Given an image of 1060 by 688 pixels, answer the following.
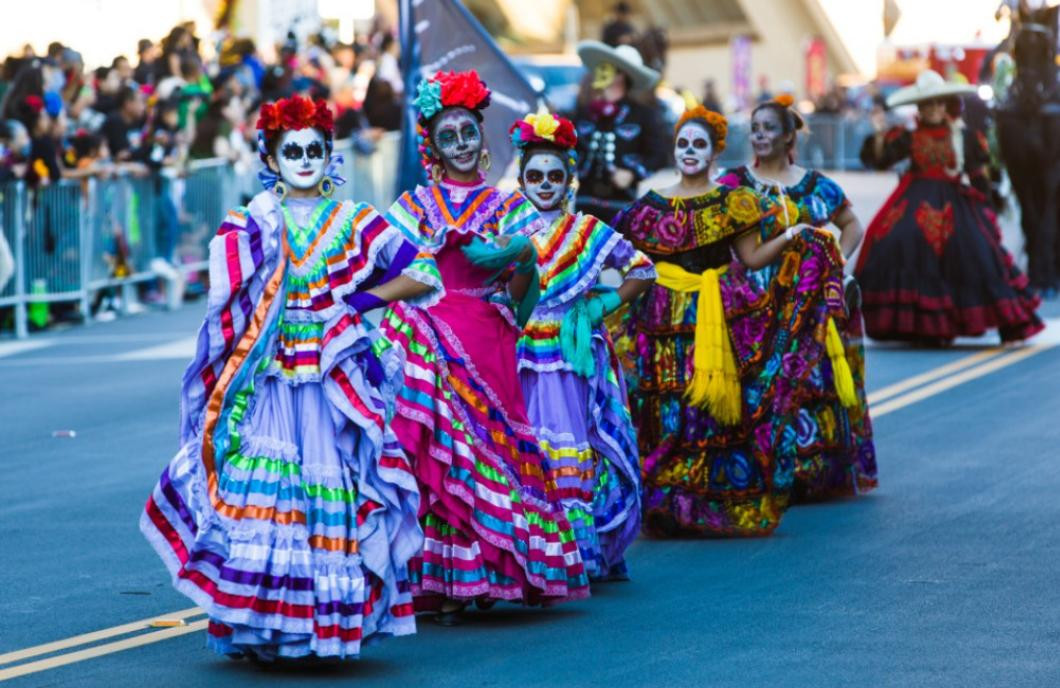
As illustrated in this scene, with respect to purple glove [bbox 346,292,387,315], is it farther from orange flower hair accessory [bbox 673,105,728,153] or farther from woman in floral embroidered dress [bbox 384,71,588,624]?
orange flower hair accessory [bbox 673,105,728,153]

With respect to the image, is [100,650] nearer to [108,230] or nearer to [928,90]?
[928,90]

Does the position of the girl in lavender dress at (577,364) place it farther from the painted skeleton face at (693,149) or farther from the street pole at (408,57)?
the street pole at (408,57)

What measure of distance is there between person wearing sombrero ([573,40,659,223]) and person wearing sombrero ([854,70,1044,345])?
6.93ft

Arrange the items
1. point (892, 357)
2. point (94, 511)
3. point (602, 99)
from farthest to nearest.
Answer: point (892, 357)
point (602, 99)
point (94, 511)

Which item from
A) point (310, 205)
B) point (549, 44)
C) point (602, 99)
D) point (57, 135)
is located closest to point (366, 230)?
point (310, 205)

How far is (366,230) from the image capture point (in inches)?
334

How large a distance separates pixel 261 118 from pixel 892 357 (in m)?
10.1

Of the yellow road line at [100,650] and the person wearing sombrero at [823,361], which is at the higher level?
the person wearing sombrero at [823,361]

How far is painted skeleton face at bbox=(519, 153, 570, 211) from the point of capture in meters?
10.0

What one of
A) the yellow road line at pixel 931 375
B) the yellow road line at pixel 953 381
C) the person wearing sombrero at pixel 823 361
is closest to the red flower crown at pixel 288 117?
the person wearing sombrero at pixel 823 361

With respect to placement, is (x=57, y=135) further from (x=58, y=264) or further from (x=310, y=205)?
(x=310, y=205)

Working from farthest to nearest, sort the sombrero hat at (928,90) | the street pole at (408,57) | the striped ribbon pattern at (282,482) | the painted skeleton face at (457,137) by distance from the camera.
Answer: the street pole at (408,57)
the sombrero hat at (928,90)
the painted skeleton face at (457,137)
the striped ribbon pattern at (282,482)

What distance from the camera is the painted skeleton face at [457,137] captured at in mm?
9445

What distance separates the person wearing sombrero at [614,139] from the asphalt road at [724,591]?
249cm
